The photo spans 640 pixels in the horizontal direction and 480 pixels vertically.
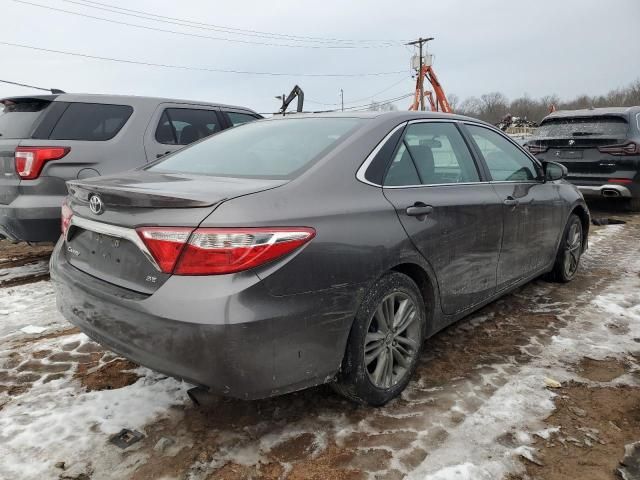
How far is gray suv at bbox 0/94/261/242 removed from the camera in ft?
14.6

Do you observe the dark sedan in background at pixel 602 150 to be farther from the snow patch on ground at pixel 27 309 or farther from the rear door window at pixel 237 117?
the snow patch on ground at pixel 27 309

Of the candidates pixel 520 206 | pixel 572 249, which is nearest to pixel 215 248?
pixel 520 206

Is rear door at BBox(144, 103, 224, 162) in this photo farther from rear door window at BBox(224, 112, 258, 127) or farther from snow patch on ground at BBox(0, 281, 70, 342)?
snow patch on ground at BBox(0, 281, 70, 342)

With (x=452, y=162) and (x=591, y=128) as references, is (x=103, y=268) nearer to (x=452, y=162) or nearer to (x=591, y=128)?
(x=452, y=162)

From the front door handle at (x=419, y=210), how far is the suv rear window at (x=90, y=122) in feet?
11.5

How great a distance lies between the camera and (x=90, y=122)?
489cm

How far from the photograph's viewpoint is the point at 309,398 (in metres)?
2.74

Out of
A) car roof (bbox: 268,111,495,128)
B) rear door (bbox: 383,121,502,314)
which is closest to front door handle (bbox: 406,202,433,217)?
rear door (bbox: 383,121,502,314)

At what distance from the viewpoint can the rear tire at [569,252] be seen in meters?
4.64

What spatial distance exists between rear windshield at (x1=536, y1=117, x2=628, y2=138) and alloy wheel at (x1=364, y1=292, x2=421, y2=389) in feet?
23.0

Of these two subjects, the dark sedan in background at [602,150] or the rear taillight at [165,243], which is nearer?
the rear taillight at [165,243]

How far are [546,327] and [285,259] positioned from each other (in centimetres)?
258

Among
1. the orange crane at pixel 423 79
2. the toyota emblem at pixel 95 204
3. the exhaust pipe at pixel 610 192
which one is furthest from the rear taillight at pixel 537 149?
the orange crane at pixel 423 79

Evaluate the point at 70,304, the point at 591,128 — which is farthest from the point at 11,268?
the point at 591,128
